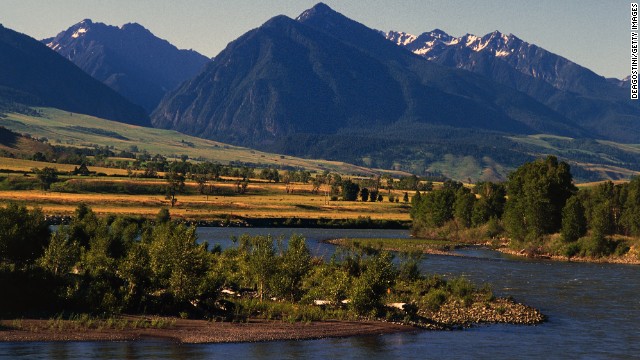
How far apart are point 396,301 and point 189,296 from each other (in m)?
21.8

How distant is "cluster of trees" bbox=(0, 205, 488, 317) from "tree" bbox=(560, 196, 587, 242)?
231ft

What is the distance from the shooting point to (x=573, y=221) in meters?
158

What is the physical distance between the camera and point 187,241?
8106 centimetres

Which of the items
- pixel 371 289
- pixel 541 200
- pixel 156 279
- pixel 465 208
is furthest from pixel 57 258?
pixel 465 208

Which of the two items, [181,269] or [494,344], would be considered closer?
[494,344]

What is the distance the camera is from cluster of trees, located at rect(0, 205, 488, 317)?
7769 centimetres

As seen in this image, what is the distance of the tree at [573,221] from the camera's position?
158m

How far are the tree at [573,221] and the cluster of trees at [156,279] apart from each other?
70264 millimetres

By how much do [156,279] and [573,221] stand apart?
315 feet

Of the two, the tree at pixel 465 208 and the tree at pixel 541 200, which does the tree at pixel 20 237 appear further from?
the tree at pixel 465 208

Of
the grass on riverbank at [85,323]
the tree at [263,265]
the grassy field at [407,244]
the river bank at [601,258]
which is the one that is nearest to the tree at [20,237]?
the grass on riverbank at [85,323]

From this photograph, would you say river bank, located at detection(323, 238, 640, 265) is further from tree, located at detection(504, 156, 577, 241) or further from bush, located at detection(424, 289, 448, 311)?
bush, located at detection(424, 289, 448, 311)

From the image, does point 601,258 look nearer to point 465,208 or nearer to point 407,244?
point 407,244

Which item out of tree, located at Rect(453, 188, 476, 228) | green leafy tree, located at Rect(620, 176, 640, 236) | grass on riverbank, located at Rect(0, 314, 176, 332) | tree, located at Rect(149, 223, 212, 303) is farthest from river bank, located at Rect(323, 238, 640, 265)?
grass on riverbank, located at Rect(0, 314, 176, 332)
